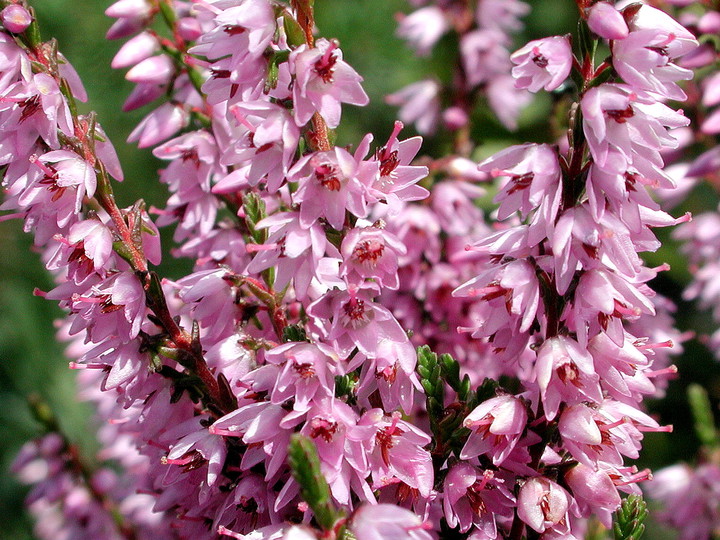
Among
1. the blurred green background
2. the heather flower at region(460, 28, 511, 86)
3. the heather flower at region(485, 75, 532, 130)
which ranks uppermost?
the heather flower at region(460, 28, 511, 86)

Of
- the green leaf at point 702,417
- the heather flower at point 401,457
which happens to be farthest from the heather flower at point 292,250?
the green leaf at point 702,417

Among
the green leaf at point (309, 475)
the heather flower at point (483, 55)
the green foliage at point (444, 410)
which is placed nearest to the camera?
the green leaf at point (309, 475)

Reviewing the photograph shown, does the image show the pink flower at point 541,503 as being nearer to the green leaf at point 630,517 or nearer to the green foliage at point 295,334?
the green leaf at point 630,517

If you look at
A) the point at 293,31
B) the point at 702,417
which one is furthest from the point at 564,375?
the point at 702,417

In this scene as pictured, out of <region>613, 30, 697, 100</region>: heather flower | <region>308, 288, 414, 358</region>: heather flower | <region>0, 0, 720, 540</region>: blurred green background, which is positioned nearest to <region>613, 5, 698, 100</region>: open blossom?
<region>613, 30, 697, 100</region>: heather flower

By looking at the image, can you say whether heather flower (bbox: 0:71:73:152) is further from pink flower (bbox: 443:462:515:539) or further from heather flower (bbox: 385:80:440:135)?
heather flower (bbox: 385:80:440:135)

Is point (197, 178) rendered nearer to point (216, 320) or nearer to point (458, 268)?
point (216, 320)
